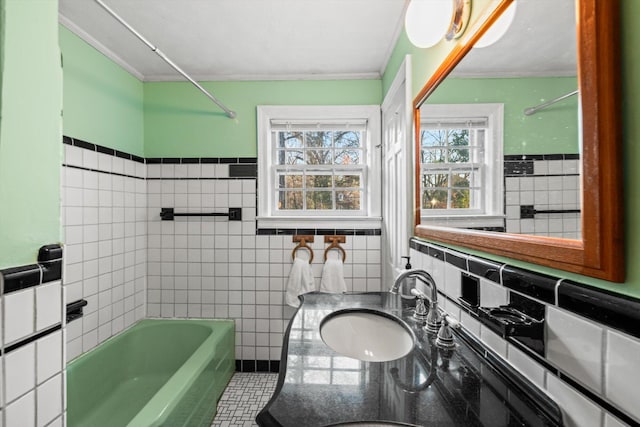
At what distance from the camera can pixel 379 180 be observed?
7.98 feet

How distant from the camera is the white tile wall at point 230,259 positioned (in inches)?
96.2

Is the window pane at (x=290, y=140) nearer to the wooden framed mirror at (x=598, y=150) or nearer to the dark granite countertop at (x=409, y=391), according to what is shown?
the dark granite countertop at (x=409, y=391)

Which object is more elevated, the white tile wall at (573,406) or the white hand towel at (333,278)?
the white tile wall at (573,406)

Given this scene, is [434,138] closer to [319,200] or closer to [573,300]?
[573,300]

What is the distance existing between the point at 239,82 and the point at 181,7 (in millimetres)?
813

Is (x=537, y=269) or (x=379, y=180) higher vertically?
(x=379, y=180)

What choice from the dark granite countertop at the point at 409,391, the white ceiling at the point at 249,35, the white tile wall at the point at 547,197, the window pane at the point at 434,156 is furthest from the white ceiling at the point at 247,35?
the dark granite countertop at the point at 409,391

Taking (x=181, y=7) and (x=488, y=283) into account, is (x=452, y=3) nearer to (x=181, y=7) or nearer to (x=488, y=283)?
(x=488, y=283)

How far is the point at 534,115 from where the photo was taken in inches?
27.5

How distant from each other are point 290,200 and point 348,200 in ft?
1.66

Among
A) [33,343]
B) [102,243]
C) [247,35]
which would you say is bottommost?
[33,343]

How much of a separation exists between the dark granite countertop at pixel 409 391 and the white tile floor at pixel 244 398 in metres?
1.34

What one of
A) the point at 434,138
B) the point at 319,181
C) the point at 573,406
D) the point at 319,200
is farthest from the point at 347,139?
the point at 573,406

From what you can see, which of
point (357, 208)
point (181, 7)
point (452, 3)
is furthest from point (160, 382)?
point (452, 3)
